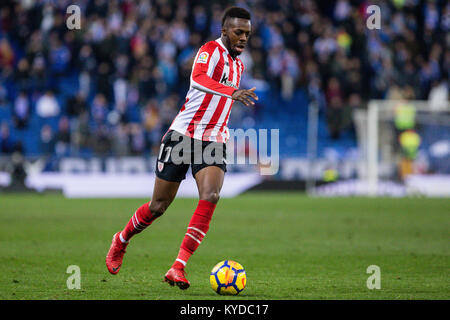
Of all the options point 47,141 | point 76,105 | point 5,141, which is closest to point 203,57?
point 47,141

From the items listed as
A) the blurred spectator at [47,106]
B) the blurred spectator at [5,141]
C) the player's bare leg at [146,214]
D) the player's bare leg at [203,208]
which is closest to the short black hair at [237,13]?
the player's bare leg at [203,208]

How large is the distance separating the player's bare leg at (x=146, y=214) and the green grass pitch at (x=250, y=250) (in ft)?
0.63

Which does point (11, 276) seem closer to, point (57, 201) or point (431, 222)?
point (431, 222)

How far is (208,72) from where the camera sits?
7156 millimetres

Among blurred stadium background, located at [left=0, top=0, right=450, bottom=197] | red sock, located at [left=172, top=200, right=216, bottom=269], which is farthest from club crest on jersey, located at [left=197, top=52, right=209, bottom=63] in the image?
blurred stadium background, located at [left=0, top=0, right=450, bottom=197]

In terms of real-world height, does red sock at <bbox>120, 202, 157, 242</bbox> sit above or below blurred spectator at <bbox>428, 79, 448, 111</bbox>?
below

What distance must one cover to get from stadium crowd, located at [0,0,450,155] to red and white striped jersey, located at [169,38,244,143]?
1487 centimetres

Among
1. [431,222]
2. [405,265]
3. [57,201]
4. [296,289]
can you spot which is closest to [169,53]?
[57,201]

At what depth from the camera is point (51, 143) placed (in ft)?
72.1

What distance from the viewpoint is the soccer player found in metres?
7.04

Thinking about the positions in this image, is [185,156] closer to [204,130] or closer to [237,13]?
[204,130]

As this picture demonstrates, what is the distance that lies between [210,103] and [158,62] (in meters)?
17.3

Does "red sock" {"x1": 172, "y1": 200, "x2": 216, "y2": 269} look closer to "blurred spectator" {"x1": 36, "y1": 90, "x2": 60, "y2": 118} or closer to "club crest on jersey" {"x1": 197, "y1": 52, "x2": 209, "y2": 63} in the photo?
"club crest on jersey" {"x1": 197, "y1": 52, "x2": 209, "y2": 63}
